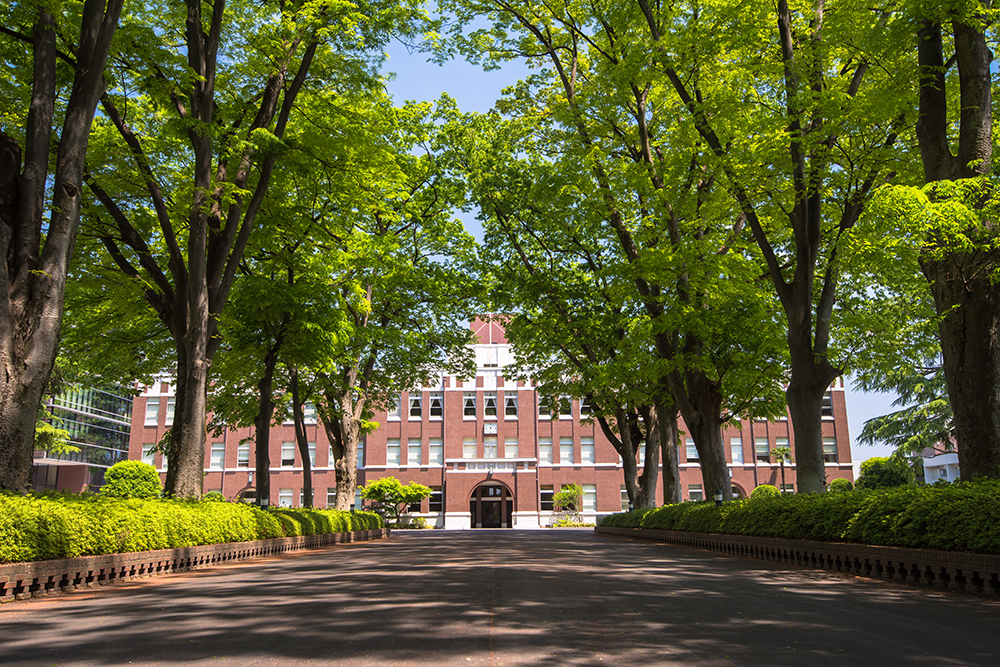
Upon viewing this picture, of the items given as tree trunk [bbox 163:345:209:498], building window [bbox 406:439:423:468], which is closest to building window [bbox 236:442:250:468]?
building window [bbox 406:439:423:468]

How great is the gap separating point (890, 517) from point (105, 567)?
923 cm

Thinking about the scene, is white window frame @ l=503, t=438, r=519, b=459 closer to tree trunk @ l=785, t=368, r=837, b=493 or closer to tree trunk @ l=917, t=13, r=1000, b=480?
tree trunk @ l=785, t=368, r=837, b=493

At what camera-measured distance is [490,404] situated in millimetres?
56938

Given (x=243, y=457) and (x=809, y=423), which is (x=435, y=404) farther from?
(x=809, y=423)

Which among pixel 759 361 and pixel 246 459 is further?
pixel 246 459

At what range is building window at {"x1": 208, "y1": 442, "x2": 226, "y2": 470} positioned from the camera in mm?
56125

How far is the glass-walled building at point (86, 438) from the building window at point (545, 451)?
93.9ft

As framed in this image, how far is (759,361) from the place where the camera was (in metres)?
18.0

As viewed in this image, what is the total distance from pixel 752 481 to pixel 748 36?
45.3 m

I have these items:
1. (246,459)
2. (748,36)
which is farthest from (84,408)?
(748,36)

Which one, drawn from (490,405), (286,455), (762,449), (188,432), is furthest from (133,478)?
(762,449)

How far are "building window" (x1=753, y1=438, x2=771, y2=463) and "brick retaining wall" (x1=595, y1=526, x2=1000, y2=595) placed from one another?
41.7 metres

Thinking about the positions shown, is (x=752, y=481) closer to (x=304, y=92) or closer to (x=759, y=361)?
(x=759, y=361)

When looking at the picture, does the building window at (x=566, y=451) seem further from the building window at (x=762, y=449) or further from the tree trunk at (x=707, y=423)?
the tree trunk at (x=707, y=423)
